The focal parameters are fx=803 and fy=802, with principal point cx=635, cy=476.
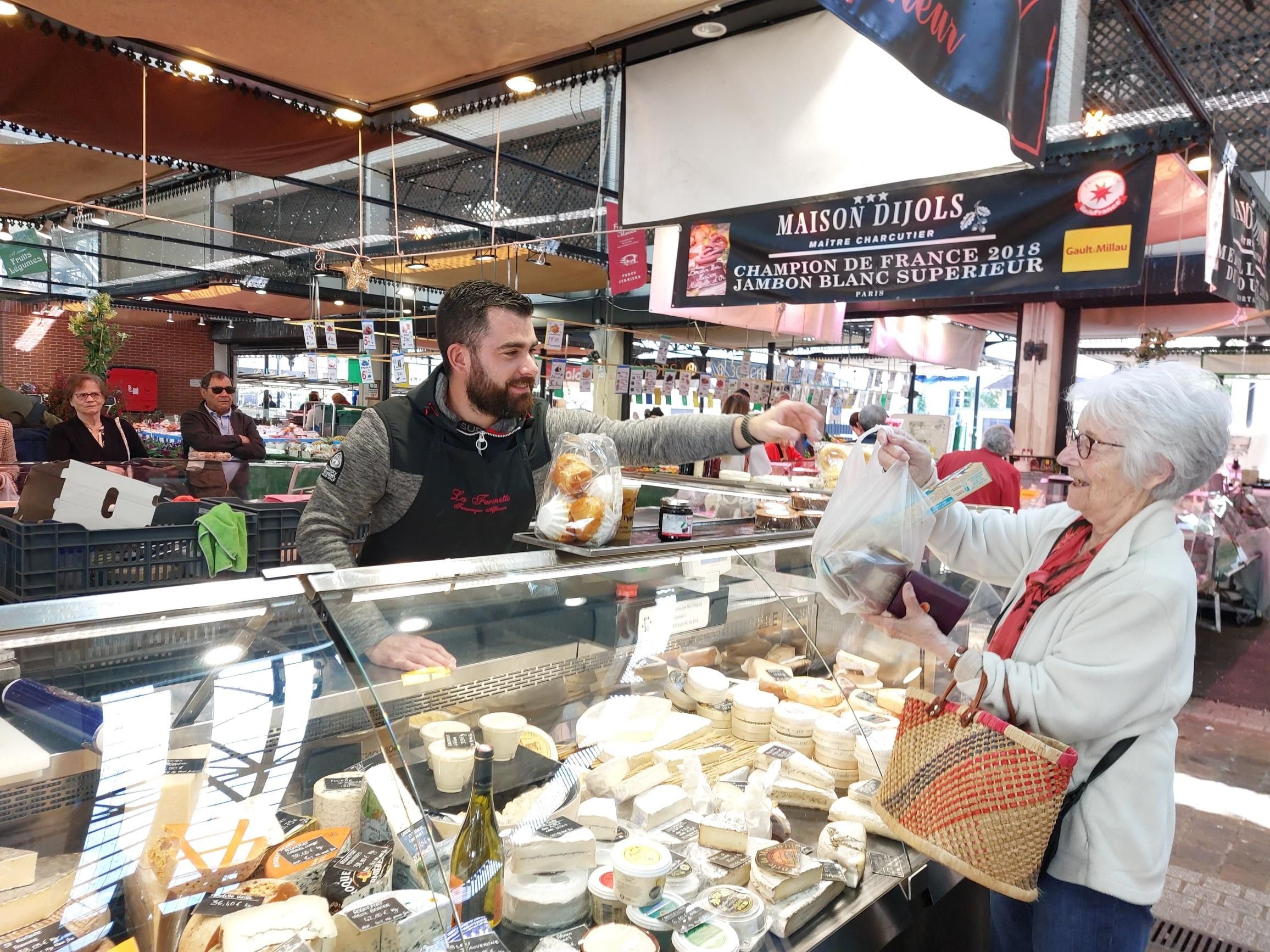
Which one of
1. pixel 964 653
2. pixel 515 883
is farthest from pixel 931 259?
pixel 515 883

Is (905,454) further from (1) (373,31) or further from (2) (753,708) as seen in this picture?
(1) (373,31)

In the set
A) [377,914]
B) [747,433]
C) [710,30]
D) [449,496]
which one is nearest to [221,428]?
[449,496]

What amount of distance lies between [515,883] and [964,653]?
1112mm

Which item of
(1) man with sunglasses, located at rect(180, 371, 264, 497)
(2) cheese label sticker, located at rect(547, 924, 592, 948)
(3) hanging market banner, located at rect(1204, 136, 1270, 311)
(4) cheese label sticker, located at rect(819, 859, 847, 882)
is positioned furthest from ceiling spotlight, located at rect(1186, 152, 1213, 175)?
(1) man with sunglasses, located at rect(180, 371, 264, 497)

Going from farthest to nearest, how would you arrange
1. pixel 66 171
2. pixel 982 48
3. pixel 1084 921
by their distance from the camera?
pixel 66 171 < pixel 982 48 < pixel 1084 921

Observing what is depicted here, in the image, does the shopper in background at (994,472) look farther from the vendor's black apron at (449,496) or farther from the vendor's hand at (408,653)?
the vendor's hand at (408,653)

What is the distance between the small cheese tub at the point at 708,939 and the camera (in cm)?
158

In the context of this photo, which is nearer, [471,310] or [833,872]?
[833,872]

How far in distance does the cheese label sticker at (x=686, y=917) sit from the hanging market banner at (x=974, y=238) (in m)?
4.01

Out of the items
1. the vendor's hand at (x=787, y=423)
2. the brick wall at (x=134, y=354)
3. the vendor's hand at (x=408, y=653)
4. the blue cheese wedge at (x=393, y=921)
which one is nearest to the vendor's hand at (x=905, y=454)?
the vendor's hand at (x=787, y=423)

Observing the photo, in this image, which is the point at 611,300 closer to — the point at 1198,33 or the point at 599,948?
the point at 1198,33

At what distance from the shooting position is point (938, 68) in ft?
7.08

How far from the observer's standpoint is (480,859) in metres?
1.64

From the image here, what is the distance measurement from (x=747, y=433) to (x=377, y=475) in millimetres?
1173
